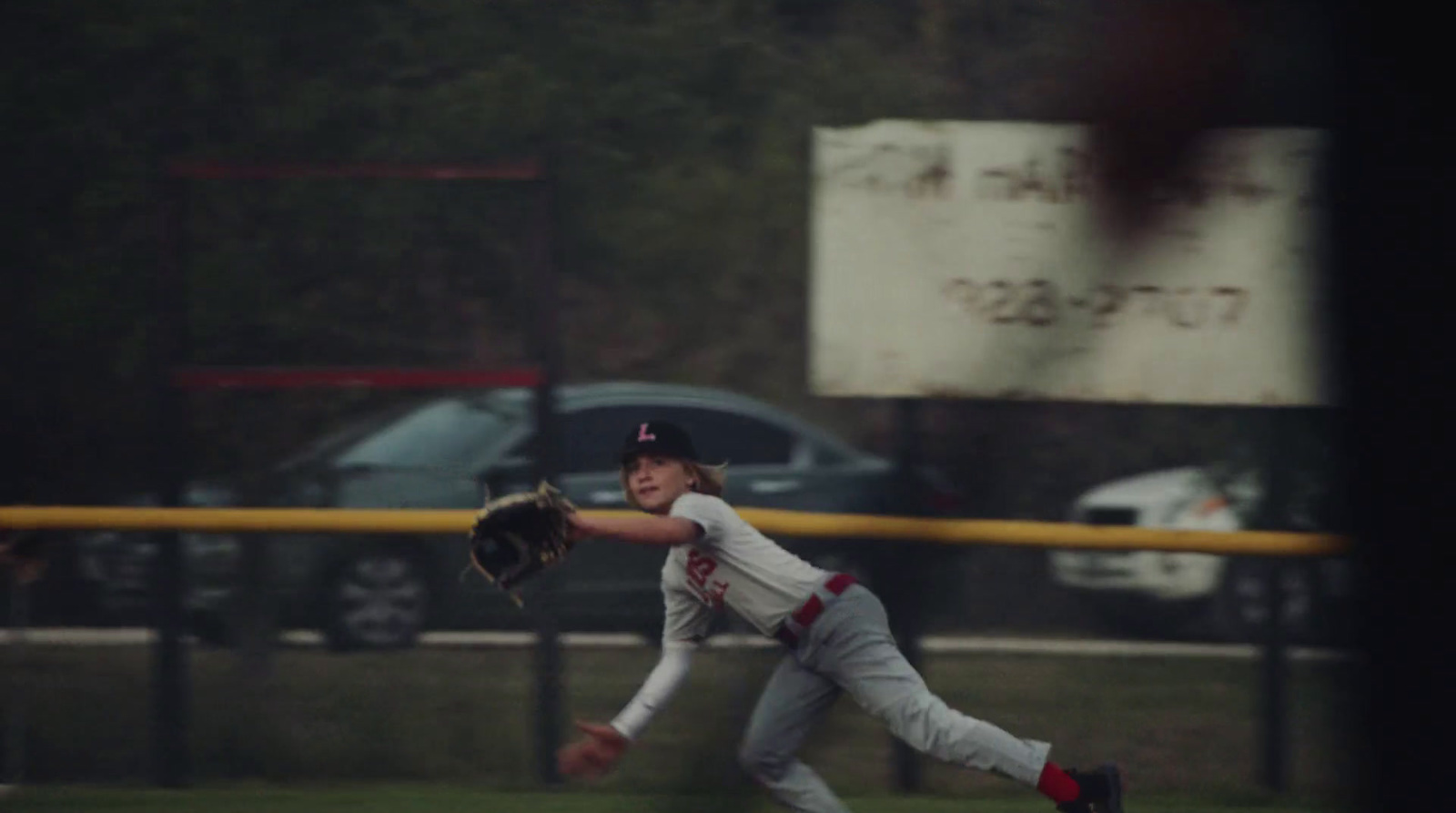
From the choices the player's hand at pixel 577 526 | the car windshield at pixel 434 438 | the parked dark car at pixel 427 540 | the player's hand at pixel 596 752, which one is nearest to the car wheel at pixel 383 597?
the parked dark car at pixel 427 540

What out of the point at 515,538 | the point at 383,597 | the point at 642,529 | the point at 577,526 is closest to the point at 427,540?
the point at 383,597

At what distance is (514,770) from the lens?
7.56 metres

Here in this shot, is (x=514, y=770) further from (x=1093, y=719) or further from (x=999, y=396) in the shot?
(x=999, y=396)

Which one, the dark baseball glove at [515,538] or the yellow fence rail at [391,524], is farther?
the yellow fence rail at [391,524]

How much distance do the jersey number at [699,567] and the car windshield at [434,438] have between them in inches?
91.0

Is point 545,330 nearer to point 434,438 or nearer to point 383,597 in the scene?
point 434,438

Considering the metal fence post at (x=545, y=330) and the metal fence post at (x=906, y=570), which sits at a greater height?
the metal fence post at (x=906, y=570)

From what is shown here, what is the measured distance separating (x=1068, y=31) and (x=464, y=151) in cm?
753

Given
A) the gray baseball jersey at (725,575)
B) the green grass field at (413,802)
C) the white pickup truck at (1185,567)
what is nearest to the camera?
the gray baseball jersey at (725,575)

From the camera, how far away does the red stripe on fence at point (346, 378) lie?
800 cm

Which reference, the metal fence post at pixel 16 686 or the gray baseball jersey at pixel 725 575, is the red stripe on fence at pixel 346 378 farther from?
the gray baseball jersey at pixel 725 575

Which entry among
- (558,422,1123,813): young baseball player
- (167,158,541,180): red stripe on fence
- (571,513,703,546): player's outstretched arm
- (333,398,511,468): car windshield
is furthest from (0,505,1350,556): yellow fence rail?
(571,513,703,546): player's outstretched arm

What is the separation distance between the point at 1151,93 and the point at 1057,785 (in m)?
5.15

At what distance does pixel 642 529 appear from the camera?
445 centimetres
